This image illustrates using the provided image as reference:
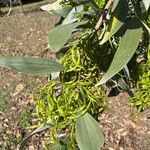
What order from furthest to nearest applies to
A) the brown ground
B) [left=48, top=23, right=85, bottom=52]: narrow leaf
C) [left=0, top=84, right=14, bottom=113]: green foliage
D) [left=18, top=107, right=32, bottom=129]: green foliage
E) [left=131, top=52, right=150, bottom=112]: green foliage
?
[left=0, top=84, right=14, bottom=113]: green foliage < [left=18, top=107, right=32, bottom=129]: green foliage < the brown ground < [left=131, top=52, right=150, bottom=112]: green foliage < [left=48, top=23, right=85, bottom=52]: narrow leaf

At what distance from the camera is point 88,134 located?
0.75 m

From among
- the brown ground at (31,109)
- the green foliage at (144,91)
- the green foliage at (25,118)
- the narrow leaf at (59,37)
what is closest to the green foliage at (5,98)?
the brown ground at (31,109)

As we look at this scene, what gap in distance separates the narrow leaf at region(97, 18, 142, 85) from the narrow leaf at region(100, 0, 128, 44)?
0.08 ft

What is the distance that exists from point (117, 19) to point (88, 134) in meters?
0.20

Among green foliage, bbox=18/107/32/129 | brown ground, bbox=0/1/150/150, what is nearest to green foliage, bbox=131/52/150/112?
brown ground, bbox=0/1/150/150

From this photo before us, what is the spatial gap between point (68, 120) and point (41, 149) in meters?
3.32

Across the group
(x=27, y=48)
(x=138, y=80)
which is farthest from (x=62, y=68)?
(x=27, y=48)

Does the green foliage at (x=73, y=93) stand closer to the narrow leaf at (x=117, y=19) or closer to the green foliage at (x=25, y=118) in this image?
the narrow leaf at (x=117, y=19)

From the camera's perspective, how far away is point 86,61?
0.77 m

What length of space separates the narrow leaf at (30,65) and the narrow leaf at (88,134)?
96mm

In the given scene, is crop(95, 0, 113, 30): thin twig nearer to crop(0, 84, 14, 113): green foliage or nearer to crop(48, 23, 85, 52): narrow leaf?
crop(48, 23, 85, 52): narrow leaf

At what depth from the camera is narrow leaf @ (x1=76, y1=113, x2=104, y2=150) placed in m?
0.72

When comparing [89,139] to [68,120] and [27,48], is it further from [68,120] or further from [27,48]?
[27,48]

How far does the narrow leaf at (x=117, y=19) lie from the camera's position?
0.74 m
